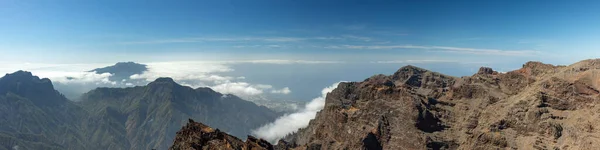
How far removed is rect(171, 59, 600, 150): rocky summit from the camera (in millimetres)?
73250

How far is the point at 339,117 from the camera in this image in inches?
4648

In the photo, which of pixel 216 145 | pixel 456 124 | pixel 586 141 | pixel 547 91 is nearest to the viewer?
pixel 216 145

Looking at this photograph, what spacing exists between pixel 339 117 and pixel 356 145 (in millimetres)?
18738

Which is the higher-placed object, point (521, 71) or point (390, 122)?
point (521, 71)

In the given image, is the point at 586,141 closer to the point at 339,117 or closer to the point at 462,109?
the point at 462,109

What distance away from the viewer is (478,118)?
315 ft

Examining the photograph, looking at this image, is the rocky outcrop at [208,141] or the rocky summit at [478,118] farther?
the rocky summit at [478,118]

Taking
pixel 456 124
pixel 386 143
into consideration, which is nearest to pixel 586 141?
pixel 456 124

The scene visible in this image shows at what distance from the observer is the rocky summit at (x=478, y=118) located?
73250mm

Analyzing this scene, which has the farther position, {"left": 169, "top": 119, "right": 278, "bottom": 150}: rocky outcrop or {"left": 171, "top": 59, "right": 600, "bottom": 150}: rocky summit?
{"left": 171, "top": 59, "right": 600, "bottom": 150}: rocky summit

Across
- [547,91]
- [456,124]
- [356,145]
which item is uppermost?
[547,91]

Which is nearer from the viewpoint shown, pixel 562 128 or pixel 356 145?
pixel 562 128

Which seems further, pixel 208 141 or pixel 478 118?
pixel 478 118

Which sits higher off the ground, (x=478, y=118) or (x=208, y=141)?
(x=208, y=141)
